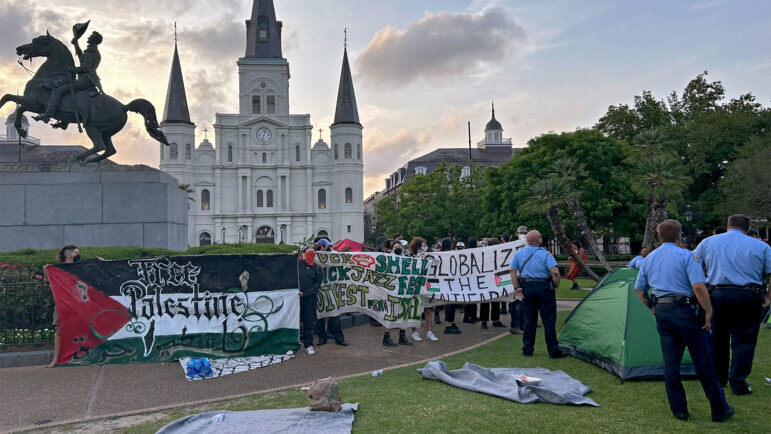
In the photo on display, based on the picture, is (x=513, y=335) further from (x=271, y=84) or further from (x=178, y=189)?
(x=271, y=84)

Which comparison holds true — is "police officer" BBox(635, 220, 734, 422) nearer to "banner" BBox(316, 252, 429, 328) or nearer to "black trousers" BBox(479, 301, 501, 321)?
"banner" BBox(316, 252, 429, 328)

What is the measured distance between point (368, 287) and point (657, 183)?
6.21 meters

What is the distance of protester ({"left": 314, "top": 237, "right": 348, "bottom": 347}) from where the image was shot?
1004 centimetres

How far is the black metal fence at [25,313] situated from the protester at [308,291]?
12.7 ft

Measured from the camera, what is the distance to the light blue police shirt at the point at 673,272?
5.65 meters

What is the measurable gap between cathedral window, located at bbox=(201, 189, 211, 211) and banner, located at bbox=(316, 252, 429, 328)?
69473 mm

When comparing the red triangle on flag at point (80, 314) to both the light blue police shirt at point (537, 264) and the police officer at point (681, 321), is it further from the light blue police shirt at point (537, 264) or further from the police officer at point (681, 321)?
the police officer at point (681, 321)

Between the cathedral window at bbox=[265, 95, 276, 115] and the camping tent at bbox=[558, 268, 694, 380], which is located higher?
the cathedral window at bbox=[265, 95, 276, 115]

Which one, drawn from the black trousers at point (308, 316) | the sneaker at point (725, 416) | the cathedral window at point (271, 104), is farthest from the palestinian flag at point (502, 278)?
the cathedral window at point (271, 104)

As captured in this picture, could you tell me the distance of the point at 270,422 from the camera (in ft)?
18.0

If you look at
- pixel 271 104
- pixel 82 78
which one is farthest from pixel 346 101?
pixel 82 78

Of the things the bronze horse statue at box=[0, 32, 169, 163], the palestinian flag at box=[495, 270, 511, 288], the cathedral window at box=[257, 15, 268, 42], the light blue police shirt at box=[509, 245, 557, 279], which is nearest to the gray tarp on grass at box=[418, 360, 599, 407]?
the light blue police shirt at box=[509, 245, 557, 279]

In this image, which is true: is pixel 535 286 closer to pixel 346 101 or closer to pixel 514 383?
pixel 514 383

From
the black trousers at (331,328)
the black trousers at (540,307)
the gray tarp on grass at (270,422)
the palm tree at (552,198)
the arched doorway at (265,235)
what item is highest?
the arched doorway at (265,235)
